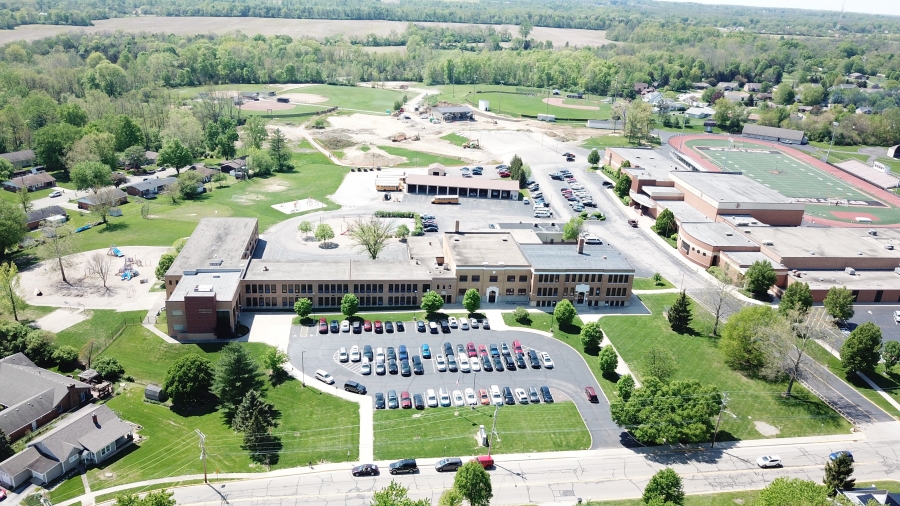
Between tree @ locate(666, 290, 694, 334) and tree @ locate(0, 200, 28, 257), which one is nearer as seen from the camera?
tree @ locate(666, 290, 694, 334)

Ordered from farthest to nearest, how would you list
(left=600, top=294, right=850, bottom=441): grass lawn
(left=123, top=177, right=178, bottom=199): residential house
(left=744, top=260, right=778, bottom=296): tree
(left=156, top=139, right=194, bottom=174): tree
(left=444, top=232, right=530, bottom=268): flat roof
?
(left=156, top=139, right=194, bottom=174): tree → (left=123, top=177, right=178, bottom=199): residential house → (left=744, top=260, right=778, bottom=296): tree → (left=444, top=232, right=530, bottom=268): flat roof → (left=600, top=294, right=850, bottom=441): grass lawn

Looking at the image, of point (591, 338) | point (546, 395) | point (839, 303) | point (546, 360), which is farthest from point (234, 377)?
point (839, 303)

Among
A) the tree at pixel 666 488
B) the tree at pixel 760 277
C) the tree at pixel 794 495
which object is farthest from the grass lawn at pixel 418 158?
the tree at pixel 794 495

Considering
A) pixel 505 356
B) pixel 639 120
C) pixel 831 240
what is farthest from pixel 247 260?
pixel 639 120

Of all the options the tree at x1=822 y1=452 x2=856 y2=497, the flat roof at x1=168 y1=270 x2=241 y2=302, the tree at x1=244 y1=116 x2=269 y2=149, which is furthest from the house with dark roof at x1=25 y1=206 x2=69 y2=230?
the tree at x1=822 y1=452 x2=856 y2=497

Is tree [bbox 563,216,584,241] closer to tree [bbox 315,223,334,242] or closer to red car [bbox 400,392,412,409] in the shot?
tree [bbox 315,223,334,242]

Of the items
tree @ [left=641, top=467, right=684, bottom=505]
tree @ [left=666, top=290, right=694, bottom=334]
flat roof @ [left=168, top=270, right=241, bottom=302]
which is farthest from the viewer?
tree @ [left=666, top=290, right=694, bottom=334]

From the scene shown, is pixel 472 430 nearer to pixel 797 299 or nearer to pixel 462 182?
pixel 797 299

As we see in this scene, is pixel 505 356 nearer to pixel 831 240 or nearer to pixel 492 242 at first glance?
pixel 492 242
